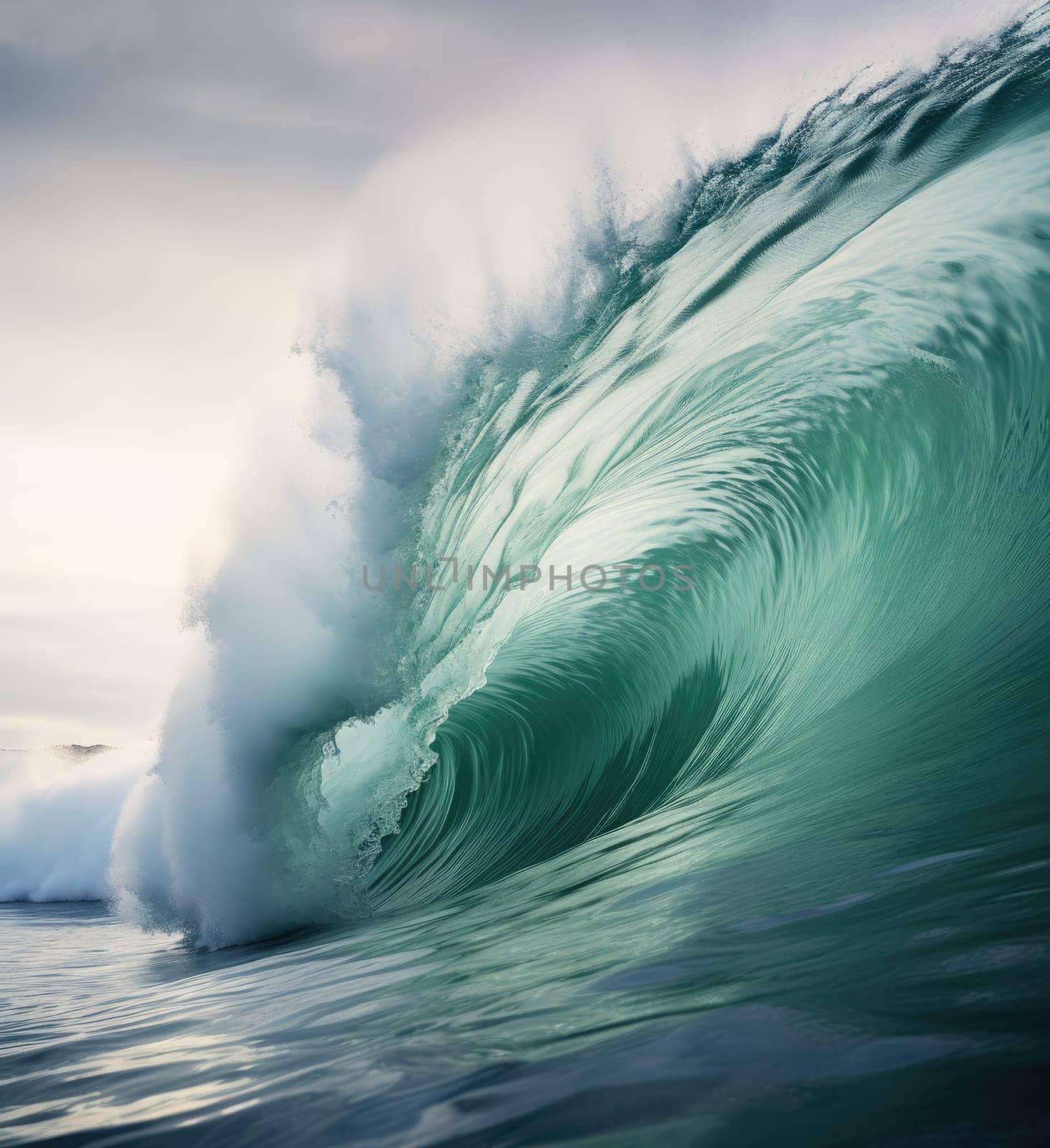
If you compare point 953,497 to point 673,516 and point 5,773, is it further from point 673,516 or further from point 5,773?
point 5,773

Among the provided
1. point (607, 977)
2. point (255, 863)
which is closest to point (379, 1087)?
point (607, 977)

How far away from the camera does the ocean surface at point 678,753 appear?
1267 mm

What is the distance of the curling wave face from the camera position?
14.6 feet

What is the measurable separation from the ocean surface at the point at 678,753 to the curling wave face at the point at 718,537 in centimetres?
3

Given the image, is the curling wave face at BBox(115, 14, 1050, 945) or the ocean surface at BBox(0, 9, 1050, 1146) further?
the curling wave face at BBox(115, 14, 1050, 945)

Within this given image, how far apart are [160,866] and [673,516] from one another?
13.7 feet

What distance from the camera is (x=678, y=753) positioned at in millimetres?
5504

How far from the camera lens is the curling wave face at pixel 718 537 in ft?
14.6

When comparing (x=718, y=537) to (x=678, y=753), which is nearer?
(x=678, y=753)

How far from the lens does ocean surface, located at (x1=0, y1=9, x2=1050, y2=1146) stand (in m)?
1.27

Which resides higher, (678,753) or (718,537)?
(718,537)

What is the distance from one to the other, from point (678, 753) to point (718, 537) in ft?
6.08

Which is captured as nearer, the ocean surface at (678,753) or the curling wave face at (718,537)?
the ocean surface at (678,753)

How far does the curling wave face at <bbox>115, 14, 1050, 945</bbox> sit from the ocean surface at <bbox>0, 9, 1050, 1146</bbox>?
0.03 meters
